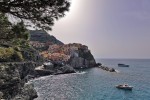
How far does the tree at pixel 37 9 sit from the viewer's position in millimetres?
20922

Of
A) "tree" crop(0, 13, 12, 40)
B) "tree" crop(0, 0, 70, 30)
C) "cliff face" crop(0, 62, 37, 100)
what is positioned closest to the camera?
"tree" crop(0, 0, 70, 30)

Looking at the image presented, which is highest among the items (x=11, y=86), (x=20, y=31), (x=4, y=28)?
(x=4, y=28)

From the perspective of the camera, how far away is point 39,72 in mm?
163750

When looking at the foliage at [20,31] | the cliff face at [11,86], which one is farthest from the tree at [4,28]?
the cliff face at [11,86]

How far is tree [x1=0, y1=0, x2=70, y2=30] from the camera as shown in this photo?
68.6 ft

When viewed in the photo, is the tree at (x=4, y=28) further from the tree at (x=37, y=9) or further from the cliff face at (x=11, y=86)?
the cliff face at (x=11, y=86)

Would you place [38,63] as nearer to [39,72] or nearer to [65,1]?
[39,72]

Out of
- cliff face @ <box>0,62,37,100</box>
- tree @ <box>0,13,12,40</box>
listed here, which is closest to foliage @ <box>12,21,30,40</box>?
tree @ <box>0,13,12,40</box>

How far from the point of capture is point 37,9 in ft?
72.2

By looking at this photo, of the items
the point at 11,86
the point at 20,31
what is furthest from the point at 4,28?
the point at 11,86

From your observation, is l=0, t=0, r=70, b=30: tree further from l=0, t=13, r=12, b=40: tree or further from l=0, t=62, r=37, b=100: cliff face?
l=0, t=62, r=37, b=100: cliff face

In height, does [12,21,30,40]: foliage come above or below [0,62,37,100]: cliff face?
above

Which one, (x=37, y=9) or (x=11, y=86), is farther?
(x=11, y=86)

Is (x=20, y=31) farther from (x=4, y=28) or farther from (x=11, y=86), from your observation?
(x=11, y=86)
